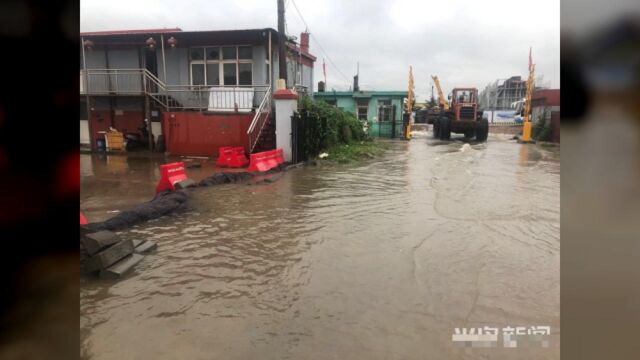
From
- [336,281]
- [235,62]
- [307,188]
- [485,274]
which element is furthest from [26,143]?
[235,62]

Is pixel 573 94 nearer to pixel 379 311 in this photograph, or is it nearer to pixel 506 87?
pixel 379 311

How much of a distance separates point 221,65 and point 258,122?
14.8 feet

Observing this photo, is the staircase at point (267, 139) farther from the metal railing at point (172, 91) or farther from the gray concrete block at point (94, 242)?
the gray concrete block at point (94, 242)

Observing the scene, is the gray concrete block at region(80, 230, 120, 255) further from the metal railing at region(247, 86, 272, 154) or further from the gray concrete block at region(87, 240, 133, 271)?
the metal railing at region(247, 86, 272, 154)

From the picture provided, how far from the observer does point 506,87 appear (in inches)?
2089

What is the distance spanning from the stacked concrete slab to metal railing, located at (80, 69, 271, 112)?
11292 mm

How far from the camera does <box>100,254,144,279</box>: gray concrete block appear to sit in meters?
4.26

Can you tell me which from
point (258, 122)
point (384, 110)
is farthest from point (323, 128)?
point (384, 110)

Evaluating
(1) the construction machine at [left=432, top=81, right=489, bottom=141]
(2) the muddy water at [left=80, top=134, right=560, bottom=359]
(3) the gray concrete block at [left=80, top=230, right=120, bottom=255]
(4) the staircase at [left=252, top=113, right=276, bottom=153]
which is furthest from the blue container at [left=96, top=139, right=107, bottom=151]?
(1) the construction machine at [left=432, top=81, right=489, bottom=141]

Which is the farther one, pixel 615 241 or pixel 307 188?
pixel 307 188

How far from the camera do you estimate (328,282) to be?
4328 mm

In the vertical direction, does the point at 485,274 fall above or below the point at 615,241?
below

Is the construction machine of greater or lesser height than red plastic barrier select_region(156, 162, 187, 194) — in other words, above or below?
above

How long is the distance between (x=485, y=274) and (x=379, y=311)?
1.53 meters
